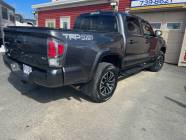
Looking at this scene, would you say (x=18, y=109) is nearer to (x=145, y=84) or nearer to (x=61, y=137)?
(x=61, y=137)

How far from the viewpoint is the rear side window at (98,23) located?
13.4ft

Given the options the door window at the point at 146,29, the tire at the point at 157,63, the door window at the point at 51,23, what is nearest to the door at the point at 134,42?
the door window at the point at 146,29

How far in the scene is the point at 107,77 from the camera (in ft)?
12.4

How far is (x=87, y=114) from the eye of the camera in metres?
3.19

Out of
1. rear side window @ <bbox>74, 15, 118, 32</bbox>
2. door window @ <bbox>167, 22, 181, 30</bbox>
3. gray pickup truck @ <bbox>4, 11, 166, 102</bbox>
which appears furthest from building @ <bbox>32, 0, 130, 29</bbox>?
gray pickup truck @ <bbox>4, 11, 166, 102</bbox>

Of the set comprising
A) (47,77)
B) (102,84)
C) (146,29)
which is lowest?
(102,84)

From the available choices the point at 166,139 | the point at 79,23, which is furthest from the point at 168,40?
the point at 166,139

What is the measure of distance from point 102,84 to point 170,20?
6.74m

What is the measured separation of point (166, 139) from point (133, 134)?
0.50 metres

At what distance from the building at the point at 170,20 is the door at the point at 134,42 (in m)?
4.26

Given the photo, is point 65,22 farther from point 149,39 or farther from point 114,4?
point 149,39

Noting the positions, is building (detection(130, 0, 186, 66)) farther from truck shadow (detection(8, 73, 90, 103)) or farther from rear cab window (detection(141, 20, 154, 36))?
truck shadow (detection(8, 73, 90, 103))

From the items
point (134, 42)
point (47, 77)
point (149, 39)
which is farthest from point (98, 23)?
point (47, 77)

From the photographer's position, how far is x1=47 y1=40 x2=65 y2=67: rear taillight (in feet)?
8.30
